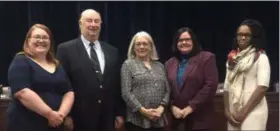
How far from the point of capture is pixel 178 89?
10.8 ft

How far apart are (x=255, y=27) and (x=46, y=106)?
141cm

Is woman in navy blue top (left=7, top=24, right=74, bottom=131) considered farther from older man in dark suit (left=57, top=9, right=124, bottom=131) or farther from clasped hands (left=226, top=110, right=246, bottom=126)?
clasped hands (left=226, top=110, right=246, bottom=126)

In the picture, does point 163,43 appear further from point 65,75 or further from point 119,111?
point 65,75

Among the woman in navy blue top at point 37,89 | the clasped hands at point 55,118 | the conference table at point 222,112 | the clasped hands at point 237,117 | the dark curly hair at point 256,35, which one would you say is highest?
the dark curly hair at point 256,35

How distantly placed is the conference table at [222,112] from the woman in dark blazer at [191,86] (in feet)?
3.46

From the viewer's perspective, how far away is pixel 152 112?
320 centimetres

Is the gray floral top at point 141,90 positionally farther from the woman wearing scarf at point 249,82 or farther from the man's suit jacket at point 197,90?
the woman wearing scarf at point 249,82

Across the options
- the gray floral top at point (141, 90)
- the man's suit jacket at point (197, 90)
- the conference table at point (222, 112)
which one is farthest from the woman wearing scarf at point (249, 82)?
the conference table at point (222, 112)

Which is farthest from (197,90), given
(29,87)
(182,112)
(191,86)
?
(29,87)

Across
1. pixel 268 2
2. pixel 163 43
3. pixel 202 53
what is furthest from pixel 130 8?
pixel 202 53

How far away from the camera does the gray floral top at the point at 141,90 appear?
3.21 metres

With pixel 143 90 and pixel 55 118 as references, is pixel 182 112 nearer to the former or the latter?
pixel 143 90

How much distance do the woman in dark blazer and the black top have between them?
854 mm

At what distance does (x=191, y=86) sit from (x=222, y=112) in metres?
1.23
